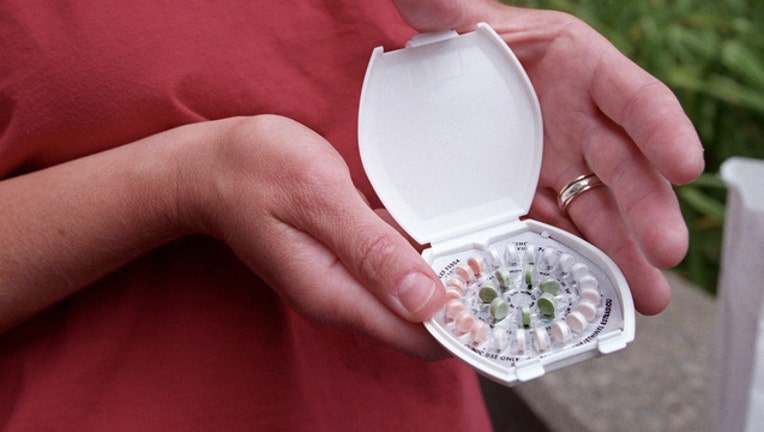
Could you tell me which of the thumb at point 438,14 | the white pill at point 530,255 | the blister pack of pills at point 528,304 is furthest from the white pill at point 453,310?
the thumb at point 438,14

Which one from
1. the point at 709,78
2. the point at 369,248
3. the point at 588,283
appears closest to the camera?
the point at 369,248

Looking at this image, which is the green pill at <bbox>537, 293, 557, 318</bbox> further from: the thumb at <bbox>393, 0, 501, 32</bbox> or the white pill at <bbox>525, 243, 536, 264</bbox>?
the thumb at <bbox>393, 0, 501, 32</bbox>

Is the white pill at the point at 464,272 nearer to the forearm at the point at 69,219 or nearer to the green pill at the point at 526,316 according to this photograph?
the green pill at the point at 526,316

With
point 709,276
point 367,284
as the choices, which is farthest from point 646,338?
point 367,284

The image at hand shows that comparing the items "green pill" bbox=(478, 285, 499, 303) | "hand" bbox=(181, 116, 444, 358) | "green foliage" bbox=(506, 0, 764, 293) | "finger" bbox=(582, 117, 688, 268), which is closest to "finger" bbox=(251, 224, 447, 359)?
"hand" bbox=(181, 116, 444, 358)

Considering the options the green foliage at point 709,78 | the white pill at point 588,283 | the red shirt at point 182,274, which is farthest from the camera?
the green foliage at point 709,78

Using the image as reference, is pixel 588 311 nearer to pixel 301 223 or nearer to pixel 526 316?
pixel 526 316

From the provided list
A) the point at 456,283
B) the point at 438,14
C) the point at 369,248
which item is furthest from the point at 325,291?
the point at 438,14
